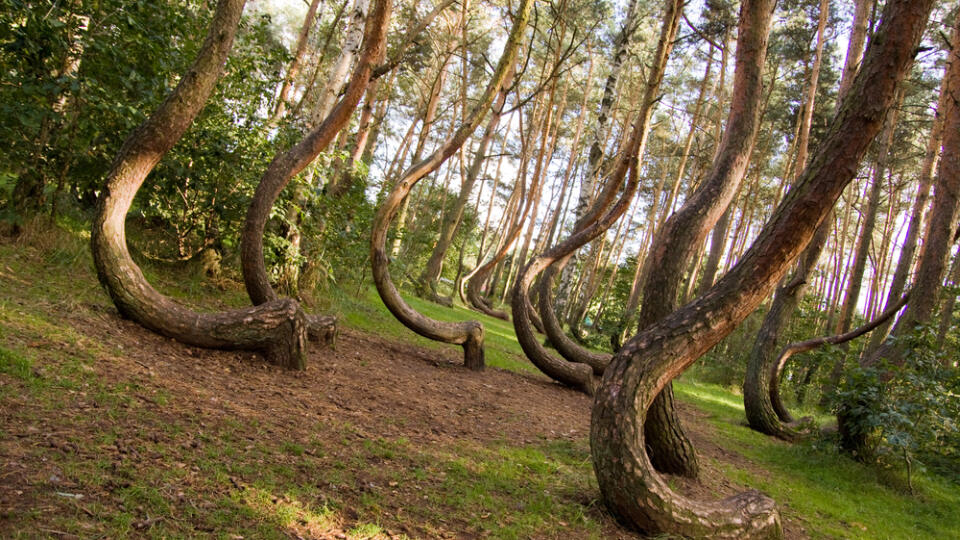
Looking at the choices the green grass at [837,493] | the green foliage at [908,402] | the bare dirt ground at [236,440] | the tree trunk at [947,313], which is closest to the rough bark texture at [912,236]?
the tree trunk at [947,313]

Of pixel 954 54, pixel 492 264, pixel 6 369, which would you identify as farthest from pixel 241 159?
pixel 954 54

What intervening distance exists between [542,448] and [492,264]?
517 cm

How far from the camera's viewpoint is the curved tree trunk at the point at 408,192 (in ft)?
22.1

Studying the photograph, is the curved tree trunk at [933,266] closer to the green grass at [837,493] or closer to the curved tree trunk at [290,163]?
the green grass at [837,493]

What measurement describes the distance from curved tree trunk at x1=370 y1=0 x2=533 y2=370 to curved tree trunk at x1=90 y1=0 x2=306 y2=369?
2209 mm

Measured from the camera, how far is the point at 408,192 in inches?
279

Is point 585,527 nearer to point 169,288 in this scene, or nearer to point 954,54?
point 169,288

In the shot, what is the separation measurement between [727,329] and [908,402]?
4.40m

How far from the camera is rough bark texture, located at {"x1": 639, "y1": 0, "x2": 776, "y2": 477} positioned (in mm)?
4441

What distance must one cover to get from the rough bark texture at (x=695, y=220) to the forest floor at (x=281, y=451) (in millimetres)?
321

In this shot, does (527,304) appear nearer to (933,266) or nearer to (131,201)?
(131,201)

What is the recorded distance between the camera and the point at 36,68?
511 centimetres

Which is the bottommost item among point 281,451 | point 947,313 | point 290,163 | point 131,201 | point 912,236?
point 281,451

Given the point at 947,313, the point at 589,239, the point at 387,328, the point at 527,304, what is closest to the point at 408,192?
the point at 527,304
